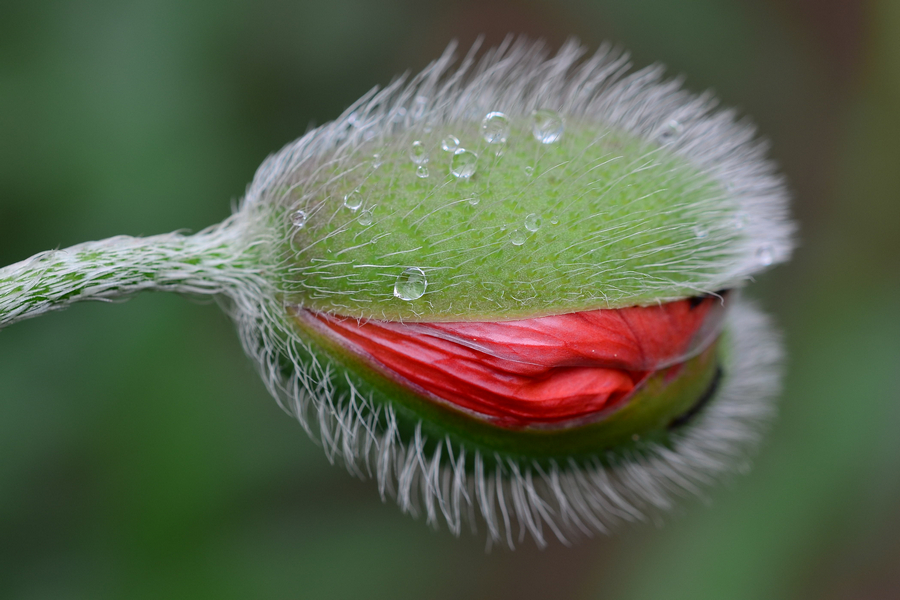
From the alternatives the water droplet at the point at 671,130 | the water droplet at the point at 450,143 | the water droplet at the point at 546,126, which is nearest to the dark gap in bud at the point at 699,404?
the water droplet at the point at 671,130

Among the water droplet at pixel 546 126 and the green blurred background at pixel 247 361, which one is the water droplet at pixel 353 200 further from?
the green blurred background at pixel 247 361

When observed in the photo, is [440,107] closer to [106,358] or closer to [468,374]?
[468,374]

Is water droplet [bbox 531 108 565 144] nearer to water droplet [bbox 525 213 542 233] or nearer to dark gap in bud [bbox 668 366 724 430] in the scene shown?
water droplet [bbox 525 213 542 233]

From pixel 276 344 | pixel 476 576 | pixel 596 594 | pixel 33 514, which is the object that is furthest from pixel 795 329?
pixel 33 514

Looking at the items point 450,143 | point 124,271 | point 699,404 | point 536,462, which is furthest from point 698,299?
point 124,271

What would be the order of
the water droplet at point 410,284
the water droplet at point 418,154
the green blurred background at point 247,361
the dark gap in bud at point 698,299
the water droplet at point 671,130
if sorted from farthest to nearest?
the green blurred background at point 247,361 < the water droplet at point 671,130 < the dark gap in bud at point 698,299 < the water droplet at point 418,154 < the water droplet at point 410,284

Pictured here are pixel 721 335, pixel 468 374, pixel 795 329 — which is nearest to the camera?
pixel 468 374
